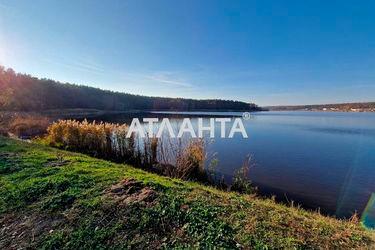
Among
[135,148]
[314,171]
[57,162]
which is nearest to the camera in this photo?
[57,162]

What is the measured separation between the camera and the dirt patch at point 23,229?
3.40 m

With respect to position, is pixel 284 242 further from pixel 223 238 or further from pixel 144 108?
pixel 144 108

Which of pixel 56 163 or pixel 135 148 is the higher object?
pixel 56 163

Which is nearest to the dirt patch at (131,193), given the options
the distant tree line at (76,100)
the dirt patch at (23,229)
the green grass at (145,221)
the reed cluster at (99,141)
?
the green grass at (145,221)

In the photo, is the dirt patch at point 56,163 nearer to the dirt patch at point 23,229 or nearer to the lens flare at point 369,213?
the dirt patch at point 23,229

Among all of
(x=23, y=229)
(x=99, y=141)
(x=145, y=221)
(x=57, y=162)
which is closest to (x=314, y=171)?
(x=99, y=141)

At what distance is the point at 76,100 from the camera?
8012 cm

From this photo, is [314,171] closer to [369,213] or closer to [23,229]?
[369,213]

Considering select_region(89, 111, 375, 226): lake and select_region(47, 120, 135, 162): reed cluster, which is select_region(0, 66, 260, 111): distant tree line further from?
select_region(89, 111, 375, 226): lake

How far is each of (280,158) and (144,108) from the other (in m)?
93.9

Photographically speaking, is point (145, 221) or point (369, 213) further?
point (369, 213)

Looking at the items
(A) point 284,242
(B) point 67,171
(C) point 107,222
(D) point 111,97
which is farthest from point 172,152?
(D) point 111,97

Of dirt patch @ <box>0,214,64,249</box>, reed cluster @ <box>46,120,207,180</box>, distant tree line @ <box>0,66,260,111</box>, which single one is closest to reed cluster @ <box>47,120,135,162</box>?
reed cluster @ <box>46,120,207,180</box>

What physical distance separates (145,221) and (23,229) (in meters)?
1.77
